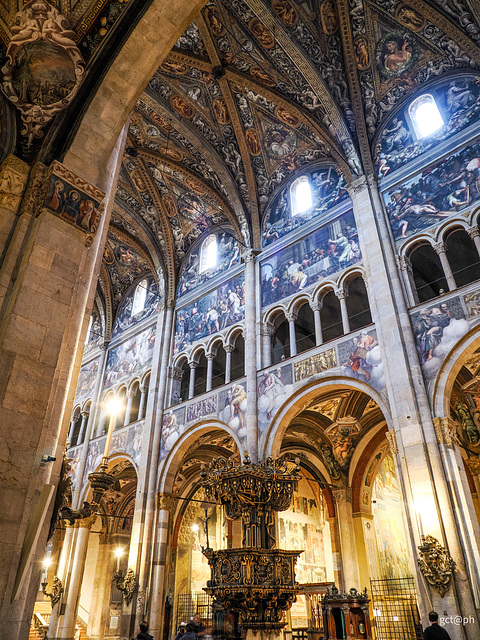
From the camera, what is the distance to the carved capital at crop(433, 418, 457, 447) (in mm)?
8844

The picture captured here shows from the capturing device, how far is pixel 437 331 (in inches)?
385

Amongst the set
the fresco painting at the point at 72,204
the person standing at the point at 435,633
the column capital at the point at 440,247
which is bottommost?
the person standing at the point at 435,633

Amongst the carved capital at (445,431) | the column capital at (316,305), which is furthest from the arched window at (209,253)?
the carved capital at (445,431)

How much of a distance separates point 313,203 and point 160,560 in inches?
449

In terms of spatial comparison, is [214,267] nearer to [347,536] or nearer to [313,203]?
[313,203]

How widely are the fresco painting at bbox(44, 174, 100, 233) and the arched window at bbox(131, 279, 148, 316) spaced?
14626 mm

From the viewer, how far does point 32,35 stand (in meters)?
5.19

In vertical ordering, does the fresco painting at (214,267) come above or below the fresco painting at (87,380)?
above

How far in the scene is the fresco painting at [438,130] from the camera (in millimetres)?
11788

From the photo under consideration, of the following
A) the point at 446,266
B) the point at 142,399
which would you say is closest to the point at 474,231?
the point at 446,266

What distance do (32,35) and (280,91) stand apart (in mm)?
10243

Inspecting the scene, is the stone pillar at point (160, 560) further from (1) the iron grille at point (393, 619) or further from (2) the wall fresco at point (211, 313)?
(1) the iron grille at point (393, 619)

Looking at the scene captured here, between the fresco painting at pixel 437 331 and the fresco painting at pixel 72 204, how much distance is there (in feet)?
23.6

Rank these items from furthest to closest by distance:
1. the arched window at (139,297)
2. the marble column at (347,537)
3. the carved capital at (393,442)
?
the arched window at (139,297), the marble column at (347,537), the carved capital at (393,442)
